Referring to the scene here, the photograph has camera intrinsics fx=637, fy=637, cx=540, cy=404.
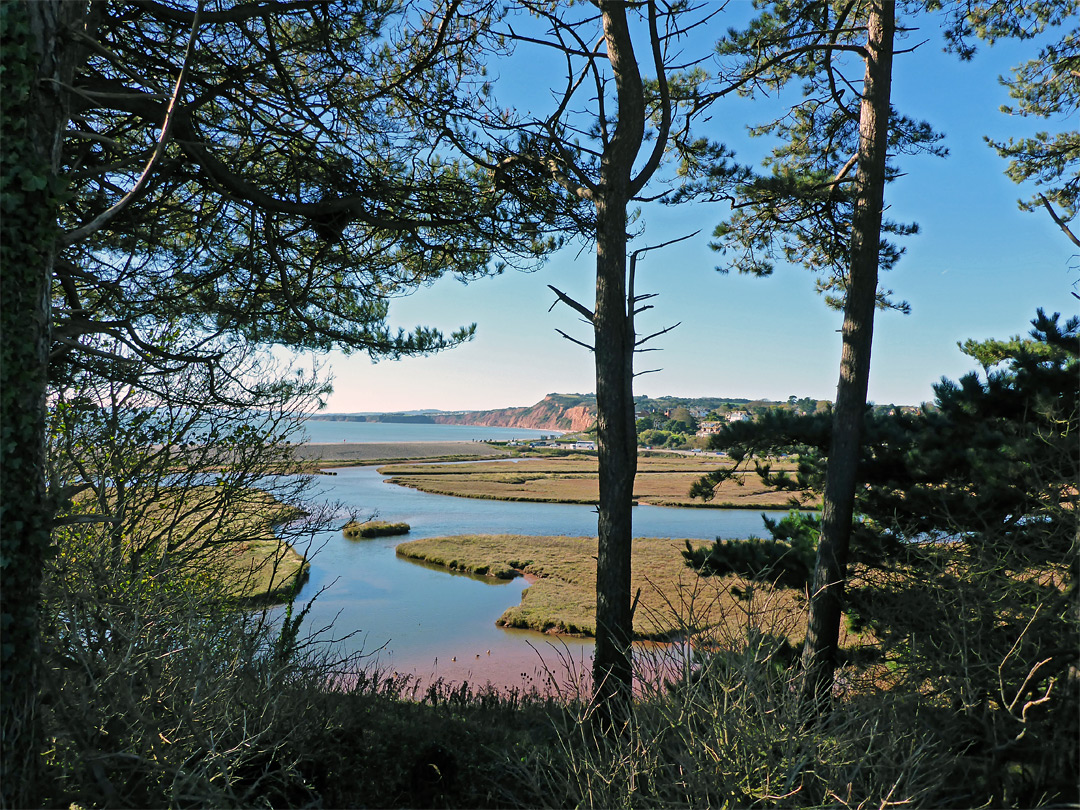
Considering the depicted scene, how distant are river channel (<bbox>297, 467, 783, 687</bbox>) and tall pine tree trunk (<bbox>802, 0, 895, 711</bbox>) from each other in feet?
9.50

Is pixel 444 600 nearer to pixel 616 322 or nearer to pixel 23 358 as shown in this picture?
pixel 616 322

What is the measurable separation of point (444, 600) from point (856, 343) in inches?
596

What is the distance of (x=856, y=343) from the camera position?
302 inches

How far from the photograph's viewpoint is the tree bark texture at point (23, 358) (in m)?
3.25

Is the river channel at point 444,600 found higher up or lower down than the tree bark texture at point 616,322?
lower down

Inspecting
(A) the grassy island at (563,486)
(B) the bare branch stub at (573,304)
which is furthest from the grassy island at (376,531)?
(B) the bare branch stub at (573,304)

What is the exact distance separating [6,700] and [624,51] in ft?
24.4

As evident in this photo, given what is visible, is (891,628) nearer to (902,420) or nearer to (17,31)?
(902,420)

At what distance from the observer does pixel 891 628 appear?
6406 mm

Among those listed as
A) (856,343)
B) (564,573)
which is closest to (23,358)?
(856,343)

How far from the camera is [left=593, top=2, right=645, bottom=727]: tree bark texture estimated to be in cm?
674

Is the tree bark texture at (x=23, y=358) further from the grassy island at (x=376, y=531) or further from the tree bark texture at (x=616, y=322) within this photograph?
the grassy island at (x=376, y=531)

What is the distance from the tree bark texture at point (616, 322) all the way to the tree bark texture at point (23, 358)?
474cm

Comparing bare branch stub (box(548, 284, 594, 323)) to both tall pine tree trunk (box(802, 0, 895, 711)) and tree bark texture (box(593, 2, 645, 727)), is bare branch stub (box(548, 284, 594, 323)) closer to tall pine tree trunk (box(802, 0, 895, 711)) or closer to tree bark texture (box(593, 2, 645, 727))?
tree bark texture (box(593, 2, 645, 727))
